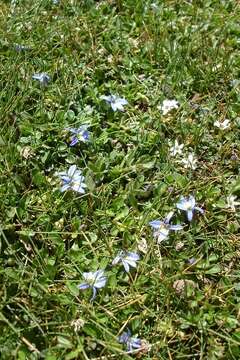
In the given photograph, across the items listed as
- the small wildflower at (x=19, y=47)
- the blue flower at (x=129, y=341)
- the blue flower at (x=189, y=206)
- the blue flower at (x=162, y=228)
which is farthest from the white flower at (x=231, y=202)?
the small wildflower at (x=19, y=47)

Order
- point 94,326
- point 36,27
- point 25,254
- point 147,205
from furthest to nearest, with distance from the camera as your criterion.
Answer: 1. point 36,27
2. point 147,205
3. point 25,254
4. point 94,326

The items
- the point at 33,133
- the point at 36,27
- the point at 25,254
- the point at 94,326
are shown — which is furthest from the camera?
the point at 36,27

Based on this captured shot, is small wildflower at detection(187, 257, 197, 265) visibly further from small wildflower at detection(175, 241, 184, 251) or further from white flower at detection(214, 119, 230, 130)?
white flower at detection(214, 119, 230, 130)

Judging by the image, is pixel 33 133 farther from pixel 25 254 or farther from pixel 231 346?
pixel 231 346

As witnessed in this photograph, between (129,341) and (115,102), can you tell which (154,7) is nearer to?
(115,102)

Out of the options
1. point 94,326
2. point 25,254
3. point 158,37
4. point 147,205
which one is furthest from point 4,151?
point 158,37

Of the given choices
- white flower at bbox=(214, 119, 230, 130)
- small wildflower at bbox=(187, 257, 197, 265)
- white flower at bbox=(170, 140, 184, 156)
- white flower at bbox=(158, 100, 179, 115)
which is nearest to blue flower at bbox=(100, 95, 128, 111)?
white flower at bbox=(158, 100, 179, 115)

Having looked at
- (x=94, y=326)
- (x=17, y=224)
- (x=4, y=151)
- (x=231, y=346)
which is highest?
(x=4, y=151)

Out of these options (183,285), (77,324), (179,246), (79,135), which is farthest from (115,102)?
(77,324)
